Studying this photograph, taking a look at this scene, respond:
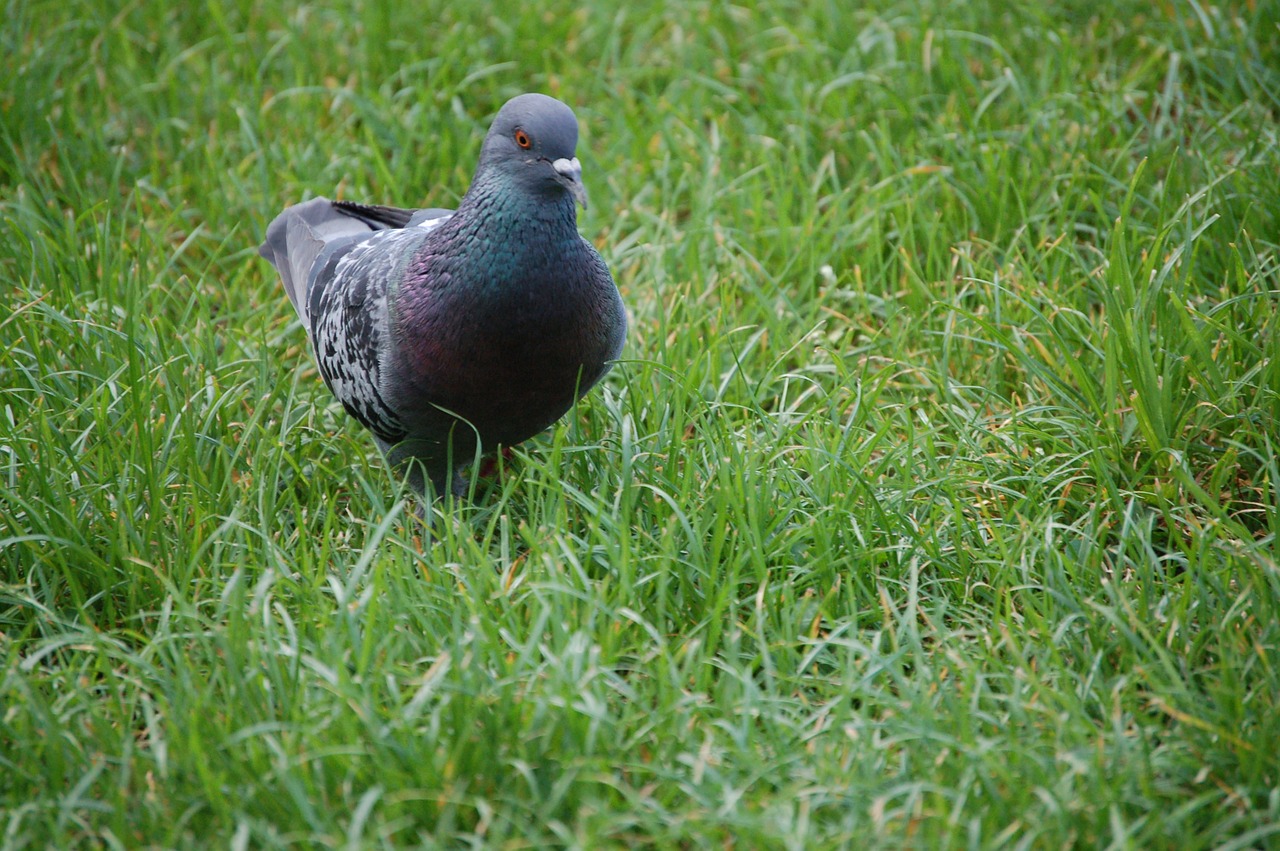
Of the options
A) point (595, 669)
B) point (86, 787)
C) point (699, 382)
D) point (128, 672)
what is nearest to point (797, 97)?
point (699, 382)

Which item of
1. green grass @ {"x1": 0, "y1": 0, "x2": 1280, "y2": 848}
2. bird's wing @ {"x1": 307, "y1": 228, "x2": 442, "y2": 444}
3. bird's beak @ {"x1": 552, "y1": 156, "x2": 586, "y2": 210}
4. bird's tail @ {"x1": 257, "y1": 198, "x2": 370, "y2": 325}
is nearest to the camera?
green grass @ {"x1": 0, "y1": 0, "x2": 1280, "y2": 848}

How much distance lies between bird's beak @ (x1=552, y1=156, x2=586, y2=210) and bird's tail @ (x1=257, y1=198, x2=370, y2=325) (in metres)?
1.25

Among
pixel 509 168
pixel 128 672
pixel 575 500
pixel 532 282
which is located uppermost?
pixel 509 168

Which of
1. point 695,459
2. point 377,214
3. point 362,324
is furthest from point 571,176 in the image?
point 377,214

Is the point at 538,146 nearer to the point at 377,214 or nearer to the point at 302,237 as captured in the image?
the point at 377,214

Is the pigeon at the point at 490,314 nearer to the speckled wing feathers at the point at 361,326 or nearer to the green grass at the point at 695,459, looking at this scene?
the speckled wing feathers at the point at 361,326

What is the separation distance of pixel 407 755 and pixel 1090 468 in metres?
2.19

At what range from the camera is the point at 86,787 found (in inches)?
93.0

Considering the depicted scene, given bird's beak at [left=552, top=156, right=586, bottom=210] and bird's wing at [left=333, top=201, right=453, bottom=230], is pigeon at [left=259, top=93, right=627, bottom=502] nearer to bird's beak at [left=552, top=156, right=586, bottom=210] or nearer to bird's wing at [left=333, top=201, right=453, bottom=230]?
bird's beak at [left=552, top=156, right=586, bottom=210]

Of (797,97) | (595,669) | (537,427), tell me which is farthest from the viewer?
(797,97)

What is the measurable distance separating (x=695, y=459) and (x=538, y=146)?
1.02m

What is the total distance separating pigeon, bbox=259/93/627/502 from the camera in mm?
2949

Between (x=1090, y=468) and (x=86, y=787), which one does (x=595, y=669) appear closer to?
(x=86, y=787)

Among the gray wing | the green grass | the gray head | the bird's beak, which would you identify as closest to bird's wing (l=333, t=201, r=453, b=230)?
the gray wing
